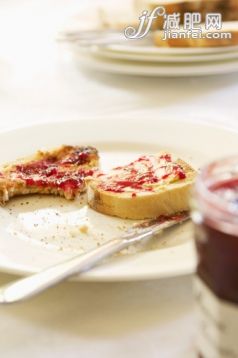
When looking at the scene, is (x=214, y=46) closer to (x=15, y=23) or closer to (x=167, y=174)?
(x=167, y=174)

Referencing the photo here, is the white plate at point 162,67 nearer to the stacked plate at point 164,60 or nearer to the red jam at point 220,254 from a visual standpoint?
the stacked plate at point 164,60

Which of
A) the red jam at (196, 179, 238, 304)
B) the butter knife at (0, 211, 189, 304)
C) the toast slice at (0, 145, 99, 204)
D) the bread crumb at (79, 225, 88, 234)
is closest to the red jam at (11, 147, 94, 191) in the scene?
the toast slice at (0, 145, 99, 204)

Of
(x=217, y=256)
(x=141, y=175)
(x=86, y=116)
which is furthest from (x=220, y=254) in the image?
(x=86, y=116)

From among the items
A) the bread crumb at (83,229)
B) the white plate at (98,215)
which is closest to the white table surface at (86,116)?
the white plate at (98,215)

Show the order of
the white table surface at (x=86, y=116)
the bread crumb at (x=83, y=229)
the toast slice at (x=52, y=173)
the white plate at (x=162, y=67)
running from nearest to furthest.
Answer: the white table surface at (x=86, y=116) < the bread crumb at (x=83, y=229) < the toast slice at (x=52, y=173) < the white plate at (x=162, y=67)

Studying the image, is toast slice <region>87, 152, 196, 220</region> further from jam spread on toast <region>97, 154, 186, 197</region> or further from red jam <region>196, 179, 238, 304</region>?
red jam <region>196, 179, 238, 304</region>

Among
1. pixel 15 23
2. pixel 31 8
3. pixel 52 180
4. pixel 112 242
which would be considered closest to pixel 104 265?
pixel 112 242
